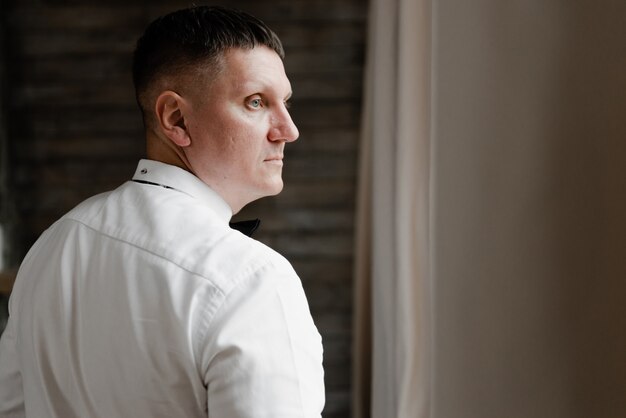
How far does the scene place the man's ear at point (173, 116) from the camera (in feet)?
2.96

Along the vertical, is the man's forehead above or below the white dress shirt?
above

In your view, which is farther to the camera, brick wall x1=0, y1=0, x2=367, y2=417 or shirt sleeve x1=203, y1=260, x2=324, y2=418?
brick wall x1=0, y1=0, x2=367, y2=417

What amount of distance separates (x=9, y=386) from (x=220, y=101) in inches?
19.3

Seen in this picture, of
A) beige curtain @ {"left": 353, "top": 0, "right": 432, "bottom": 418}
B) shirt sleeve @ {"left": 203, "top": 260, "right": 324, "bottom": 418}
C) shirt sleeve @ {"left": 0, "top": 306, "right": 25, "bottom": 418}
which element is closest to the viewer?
shirt sleeve @ {"left": 203, "top": 260, "right": 324, "bottom": 418}

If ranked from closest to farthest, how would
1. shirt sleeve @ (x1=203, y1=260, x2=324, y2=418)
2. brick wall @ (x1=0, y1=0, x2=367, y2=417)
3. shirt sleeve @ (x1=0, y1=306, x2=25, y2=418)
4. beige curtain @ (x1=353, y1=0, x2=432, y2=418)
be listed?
1. shirt sleeve @ (x1=203, y1=260, x2=324, y2=418)
2. shirt sleeve @ (x1=0, y1=306, x2=25, y2=418)
3. beige curtain @ (x1=353, y1=0, x2=432, y2=418)
4. brick wall @ (x1=0, y1=0, x2=367, y2=417)

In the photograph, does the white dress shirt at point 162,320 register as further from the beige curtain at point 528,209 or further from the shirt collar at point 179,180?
the beige curtain at point 528,209

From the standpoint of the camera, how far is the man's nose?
0.94 metres

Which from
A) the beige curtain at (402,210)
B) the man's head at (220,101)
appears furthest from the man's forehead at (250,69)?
the beige curtain at (402,210)

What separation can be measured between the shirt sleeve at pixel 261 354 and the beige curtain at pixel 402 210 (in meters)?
0.91

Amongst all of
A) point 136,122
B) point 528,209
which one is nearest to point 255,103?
point 528,209

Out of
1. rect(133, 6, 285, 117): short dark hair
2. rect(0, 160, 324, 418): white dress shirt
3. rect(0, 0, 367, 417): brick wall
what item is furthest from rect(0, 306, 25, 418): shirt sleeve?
rect(0, 0, 367, 417): brick wall

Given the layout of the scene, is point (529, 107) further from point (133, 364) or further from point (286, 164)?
point (286, 164)

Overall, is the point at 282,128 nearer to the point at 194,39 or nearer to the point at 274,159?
the point at 274,159

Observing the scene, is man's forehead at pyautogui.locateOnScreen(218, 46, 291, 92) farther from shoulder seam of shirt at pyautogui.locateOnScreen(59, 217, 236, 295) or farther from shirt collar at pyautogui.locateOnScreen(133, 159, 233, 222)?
shoulder seam of shirt at pyautogui.locateOnScreen(59, 217, 236, 295)
